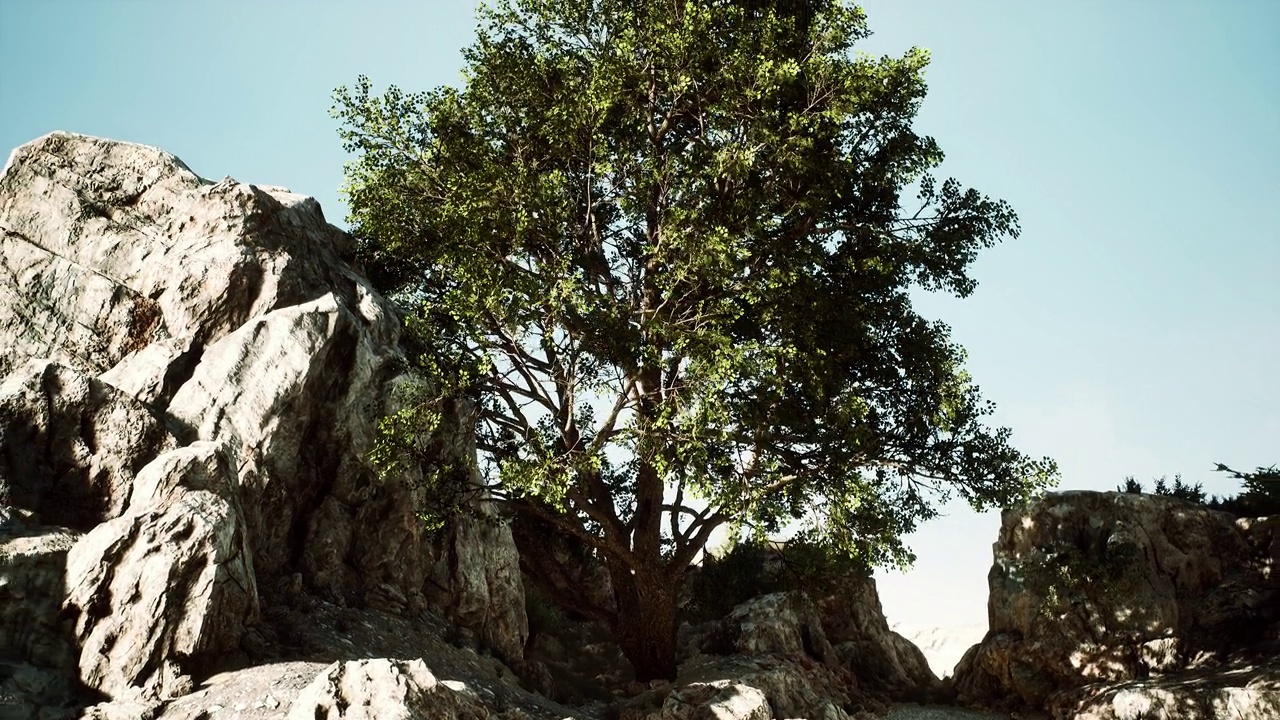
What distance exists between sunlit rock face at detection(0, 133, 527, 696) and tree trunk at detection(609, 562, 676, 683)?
146 inches

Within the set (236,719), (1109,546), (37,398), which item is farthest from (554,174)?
(1109,546)

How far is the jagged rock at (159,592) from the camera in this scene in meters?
16.9

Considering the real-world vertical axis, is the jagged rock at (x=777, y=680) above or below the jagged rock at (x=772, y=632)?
below

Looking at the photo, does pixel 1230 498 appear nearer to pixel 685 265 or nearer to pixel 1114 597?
pixel 1114 597

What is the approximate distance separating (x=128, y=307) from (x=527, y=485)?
12968 millimetres

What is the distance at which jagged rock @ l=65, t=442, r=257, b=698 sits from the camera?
55.4 ft

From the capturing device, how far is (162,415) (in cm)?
2311

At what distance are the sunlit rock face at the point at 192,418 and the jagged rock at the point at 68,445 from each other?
0.04 metres

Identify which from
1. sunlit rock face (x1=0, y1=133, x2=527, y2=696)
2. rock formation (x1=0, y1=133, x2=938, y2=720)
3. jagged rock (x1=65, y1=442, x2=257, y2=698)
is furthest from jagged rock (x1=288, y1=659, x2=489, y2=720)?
sunlit rock face (x1=0, y1=133, x2=527, y2=696)

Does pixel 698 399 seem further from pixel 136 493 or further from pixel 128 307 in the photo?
pixel 128 307

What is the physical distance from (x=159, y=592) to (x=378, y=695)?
5.20 metres

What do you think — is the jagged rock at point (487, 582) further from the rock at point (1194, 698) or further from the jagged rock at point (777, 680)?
the rock at point (1194, 698)

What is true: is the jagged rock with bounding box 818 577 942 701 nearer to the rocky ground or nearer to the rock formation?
the rocky ground

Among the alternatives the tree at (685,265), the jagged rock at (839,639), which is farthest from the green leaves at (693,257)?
the jagged rock at (839,639)
